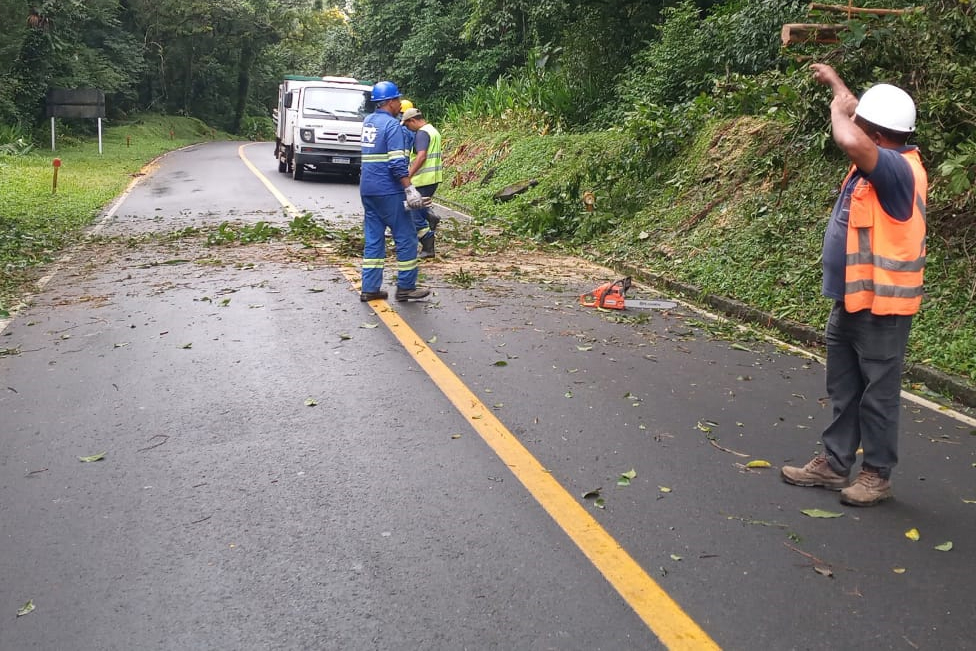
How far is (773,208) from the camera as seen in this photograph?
38.4 ft

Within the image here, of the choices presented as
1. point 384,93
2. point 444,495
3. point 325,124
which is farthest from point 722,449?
point 325,124

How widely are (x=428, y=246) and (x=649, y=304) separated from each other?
3593 mm

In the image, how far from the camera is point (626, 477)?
5.11 meters

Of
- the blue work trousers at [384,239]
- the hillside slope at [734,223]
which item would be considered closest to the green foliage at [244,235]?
the hillside slope at [734,223]

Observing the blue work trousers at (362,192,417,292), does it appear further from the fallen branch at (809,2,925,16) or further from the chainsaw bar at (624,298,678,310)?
the fallen branch at (809,2,925,16)

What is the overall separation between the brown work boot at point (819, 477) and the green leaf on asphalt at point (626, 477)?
791 mm

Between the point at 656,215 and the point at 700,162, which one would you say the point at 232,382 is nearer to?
the point at 656,215

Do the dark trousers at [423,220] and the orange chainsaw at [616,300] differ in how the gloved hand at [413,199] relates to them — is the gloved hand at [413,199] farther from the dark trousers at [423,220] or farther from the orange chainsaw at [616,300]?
the dark trousers at [423,220]

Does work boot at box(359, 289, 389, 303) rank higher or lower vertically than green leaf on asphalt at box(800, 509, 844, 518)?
lower

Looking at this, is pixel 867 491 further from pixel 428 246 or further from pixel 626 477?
pixel 428 246

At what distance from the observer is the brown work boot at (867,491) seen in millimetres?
4844

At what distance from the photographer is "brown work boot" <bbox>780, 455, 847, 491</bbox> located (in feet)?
16.6

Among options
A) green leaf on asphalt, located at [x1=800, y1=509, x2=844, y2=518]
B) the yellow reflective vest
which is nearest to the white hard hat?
green leaf on asphalt, located at [x1=800, y1=509, x2=844, y2=518]

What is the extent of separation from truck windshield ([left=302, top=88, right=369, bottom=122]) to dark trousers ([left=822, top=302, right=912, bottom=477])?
21058 millimetres
